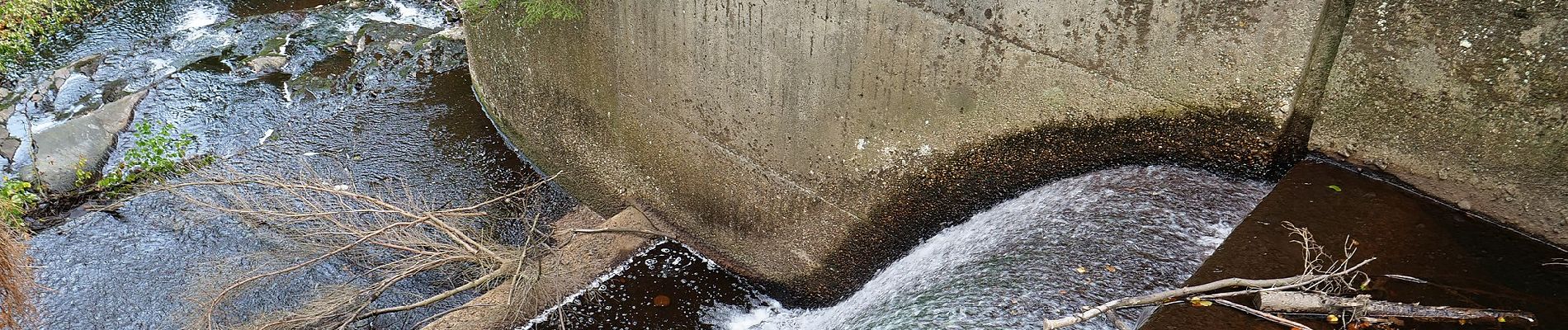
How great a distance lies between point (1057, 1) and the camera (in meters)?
4.69

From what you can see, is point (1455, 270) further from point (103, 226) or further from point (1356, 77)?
point (103, 226)

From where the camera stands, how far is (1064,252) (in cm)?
444

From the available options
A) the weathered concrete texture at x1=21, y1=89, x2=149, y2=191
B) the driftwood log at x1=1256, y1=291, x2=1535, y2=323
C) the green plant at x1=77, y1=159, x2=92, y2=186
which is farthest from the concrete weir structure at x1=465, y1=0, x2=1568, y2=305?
the weathered concrete texture at x1=21, y1=89, x2=149, y2=191

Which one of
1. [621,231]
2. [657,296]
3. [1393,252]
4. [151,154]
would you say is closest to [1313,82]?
[1393,252]

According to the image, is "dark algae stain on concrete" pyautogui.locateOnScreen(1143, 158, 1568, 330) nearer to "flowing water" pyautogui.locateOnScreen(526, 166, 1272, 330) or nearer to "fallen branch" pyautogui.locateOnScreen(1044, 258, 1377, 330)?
"fallen branch" pyautogui.locateOnScreen(1044, 258, 1377, 330)

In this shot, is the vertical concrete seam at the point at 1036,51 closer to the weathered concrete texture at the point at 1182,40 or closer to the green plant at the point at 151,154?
the weathered concrete texture at the point at 1182,40

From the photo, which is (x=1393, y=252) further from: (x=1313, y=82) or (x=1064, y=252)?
(x=1064, y=252)

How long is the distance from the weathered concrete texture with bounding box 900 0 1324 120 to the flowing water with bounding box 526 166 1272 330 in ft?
1.64

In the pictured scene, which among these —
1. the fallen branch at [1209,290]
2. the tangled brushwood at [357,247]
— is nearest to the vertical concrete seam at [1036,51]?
the fallen branch at [1209,290]

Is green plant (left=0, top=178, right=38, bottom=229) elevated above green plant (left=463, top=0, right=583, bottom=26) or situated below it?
below

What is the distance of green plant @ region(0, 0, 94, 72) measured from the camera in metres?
10.5

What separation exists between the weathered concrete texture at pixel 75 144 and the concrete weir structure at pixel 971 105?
13.8 feet

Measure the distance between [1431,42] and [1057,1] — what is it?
5.26ft

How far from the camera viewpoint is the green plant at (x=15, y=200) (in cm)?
730
